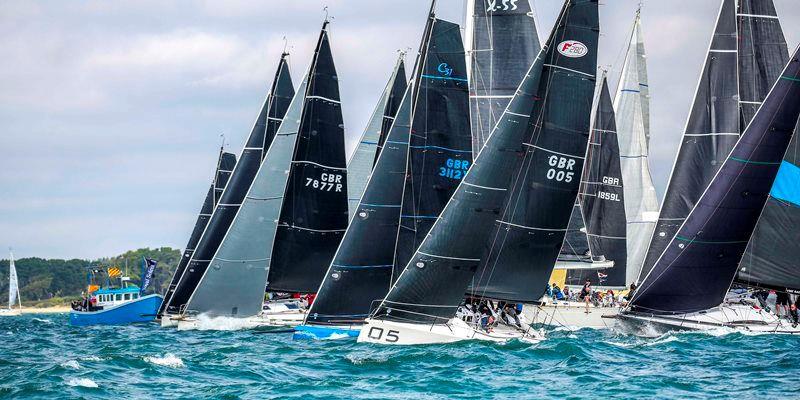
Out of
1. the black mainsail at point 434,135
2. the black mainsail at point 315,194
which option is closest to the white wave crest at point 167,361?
the black mainsail at point 434,135

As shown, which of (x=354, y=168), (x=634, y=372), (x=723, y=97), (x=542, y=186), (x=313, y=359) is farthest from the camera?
(x=354, y=168)

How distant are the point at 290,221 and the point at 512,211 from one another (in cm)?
1066

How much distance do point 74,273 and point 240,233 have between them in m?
142

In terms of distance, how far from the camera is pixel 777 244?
3822cm

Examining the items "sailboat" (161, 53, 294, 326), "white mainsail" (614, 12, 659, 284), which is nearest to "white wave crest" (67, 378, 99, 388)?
"sailboat" (161, 53, 294, 326)

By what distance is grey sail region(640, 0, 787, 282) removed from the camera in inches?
1730

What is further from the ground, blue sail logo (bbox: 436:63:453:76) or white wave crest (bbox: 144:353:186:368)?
blue sail logo (bbox: 436:63:453:76)

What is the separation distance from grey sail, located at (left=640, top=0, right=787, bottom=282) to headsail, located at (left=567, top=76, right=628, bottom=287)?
911 centimetres

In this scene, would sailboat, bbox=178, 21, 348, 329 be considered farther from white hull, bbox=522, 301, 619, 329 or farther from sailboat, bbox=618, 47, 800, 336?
sailboat, bbox=618, 47, 800, 336

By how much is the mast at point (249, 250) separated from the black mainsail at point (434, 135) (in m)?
9.22

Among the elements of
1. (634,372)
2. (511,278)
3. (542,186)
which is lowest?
(634,372)

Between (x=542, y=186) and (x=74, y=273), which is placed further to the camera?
(x=74, y=273)

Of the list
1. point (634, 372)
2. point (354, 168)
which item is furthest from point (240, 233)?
point (634, 372)

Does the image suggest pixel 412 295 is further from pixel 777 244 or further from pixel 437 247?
pixel 777 244
